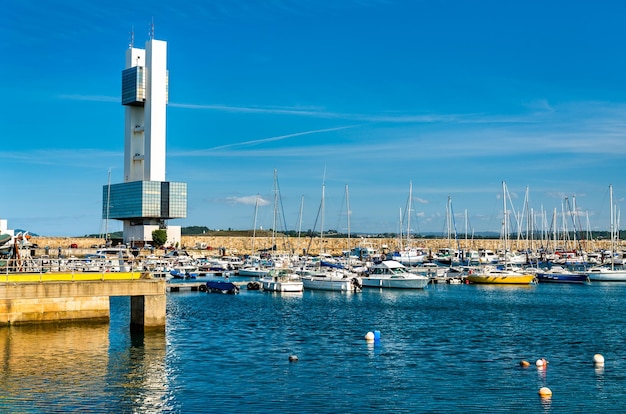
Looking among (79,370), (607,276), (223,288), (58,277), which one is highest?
(58,277)

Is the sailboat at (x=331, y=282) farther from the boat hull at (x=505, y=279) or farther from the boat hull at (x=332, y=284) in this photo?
the boat hull at (x=505, y=279)

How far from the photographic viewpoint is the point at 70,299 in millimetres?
43562

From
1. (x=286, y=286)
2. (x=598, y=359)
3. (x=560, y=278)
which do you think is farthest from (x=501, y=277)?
(x=598, y=359)

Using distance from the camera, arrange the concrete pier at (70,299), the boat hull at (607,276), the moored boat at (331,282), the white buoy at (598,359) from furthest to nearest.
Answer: the boat hull at (607,276), the moored boat at (331,282), the concrete pier at (70,299), the white buoy at (598,359)

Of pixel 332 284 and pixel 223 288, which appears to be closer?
pixel 223 288

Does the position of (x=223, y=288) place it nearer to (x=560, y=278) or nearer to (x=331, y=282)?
(x=331, y=282)

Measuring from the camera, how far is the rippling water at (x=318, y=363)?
2923cm

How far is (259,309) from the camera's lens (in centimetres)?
6538

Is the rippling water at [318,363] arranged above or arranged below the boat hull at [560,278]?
below

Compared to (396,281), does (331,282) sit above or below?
above

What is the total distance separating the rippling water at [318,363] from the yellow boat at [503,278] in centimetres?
3485

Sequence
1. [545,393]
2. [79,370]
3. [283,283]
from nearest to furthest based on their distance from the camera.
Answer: [545,393], [79,370], [283,283]

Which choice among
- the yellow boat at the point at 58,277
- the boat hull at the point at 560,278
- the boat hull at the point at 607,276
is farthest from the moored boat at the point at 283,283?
the boat hull at the point at 607,276

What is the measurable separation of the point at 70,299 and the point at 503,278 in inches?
2691
